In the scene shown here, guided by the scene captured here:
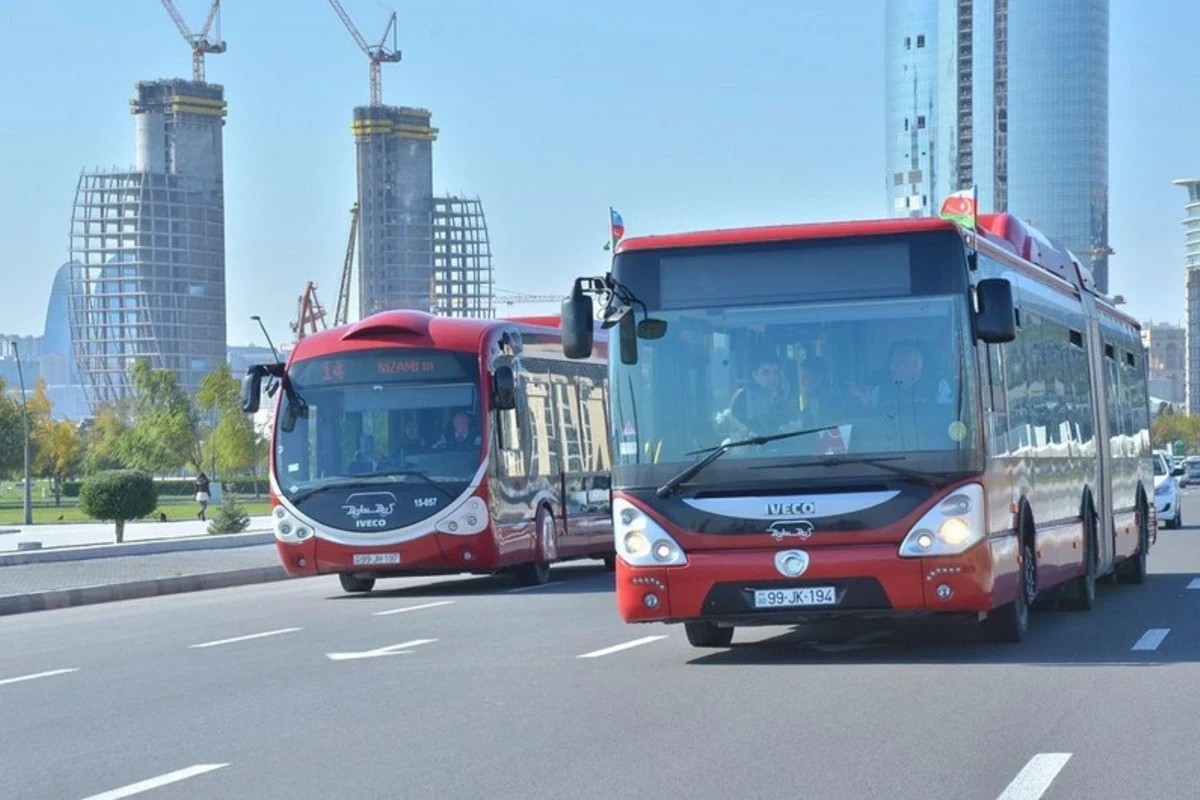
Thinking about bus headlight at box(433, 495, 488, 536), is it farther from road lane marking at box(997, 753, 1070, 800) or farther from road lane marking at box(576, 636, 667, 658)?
road lane marking at box(997, 753, 1070, 800)

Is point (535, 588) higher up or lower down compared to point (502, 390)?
lower down

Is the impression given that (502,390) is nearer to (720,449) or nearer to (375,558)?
(375,558)

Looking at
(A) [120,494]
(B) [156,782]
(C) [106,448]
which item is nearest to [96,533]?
(A) [120,494]

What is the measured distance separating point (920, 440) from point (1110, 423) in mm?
8081

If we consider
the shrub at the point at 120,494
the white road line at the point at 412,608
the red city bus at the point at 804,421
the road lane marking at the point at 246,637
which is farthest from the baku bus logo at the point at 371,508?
the shrub at the point at 120,494

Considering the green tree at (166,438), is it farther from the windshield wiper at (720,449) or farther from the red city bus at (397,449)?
the windshield wiper at (720,449)

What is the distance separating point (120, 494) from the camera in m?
43.8

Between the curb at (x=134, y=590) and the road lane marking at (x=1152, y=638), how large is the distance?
45.8ft

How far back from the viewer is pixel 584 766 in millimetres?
9297

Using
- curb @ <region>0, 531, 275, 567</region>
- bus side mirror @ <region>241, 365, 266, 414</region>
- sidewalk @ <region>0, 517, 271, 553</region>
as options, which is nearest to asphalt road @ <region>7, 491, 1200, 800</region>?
bus side mirror @ <region>241, 365, 266, 414</region>

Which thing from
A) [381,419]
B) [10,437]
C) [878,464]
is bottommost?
[878,464]

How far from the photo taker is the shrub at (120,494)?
43656mm

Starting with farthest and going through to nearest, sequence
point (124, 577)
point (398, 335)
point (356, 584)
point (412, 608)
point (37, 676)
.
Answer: point (124, 577) → point (356, 584) → point (398, 335) → point (412, 608) → point (37, 676)

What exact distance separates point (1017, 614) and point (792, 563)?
2.34 meters
